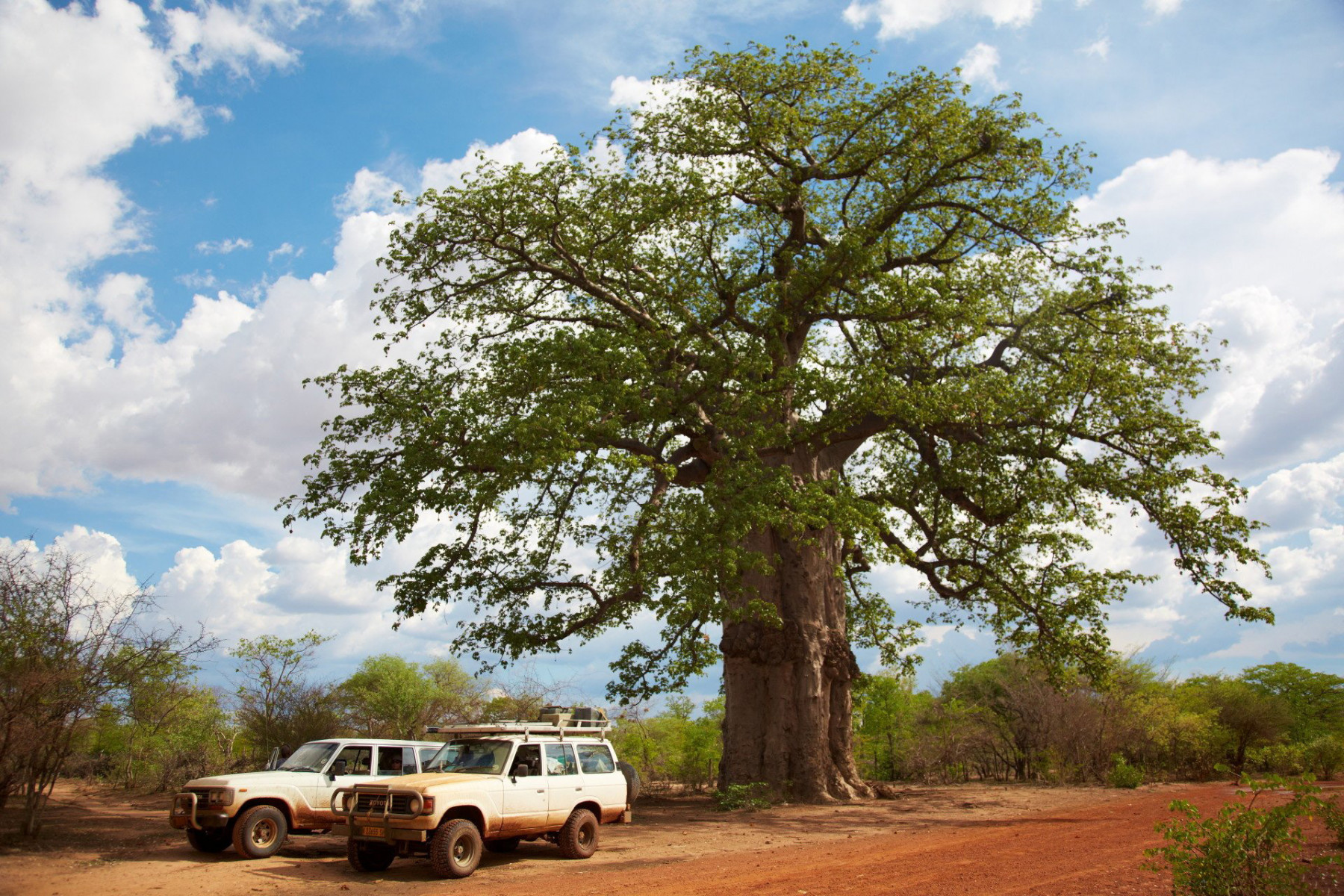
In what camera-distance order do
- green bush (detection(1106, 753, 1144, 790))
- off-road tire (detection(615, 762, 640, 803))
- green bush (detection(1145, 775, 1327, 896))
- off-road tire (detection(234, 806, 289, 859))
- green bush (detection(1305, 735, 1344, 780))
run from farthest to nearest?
green bush (detection(1305, 735, 1344, 780)) < green bush (detection(1106, 753, 1144, 790)) < off-road tire (detection(615, 762, 640, 803)) < off-road tire (detection(234, 806, 289, 859)) < green bush (detection(1145, 775, 1327, 896))

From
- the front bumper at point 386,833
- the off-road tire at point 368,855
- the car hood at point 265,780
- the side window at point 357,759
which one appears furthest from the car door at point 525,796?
the car hood at point 265,780

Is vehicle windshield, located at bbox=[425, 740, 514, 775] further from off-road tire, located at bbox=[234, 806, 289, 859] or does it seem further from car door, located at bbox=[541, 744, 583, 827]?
off-road tire, located at bbox=[234, 806, 289, 859]

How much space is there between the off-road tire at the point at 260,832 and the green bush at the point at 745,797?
24.8ft

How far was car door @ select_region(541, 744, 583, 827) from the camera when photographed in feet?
37.0

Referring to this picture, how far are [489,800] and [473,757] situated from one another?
0.91 m

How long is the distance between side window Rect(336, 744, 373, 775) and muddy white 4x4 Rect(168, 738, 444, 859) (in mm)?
10

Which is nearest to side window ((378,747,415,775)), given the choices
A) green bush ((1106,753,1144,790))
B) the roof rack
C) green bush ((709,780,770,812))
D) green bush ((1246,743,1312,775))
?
the roof rack

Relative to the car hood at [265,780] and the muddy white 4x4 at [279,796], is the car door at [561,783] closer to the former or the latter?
the muddy white 4x4 at [279,796]

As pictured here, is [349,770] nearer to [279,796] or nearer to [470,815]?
[279,796]

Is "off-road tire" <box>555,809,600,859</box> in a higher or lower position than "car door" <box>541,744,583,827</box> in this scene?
lower

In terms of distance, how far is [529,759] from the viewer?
1132cm

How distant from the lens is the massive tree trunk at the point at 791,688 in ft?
55.0

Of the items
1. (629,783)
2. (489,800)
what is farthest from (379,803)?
(629,783)

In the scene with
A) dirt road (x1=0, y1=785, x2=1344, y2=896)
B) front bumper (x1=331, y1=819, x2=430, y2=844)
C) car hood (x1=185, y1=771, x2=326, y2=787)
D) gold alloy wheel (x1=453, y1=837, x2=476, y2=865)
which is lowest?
dirt road (x1=0, y1=785, x2=1344, y2=896)
